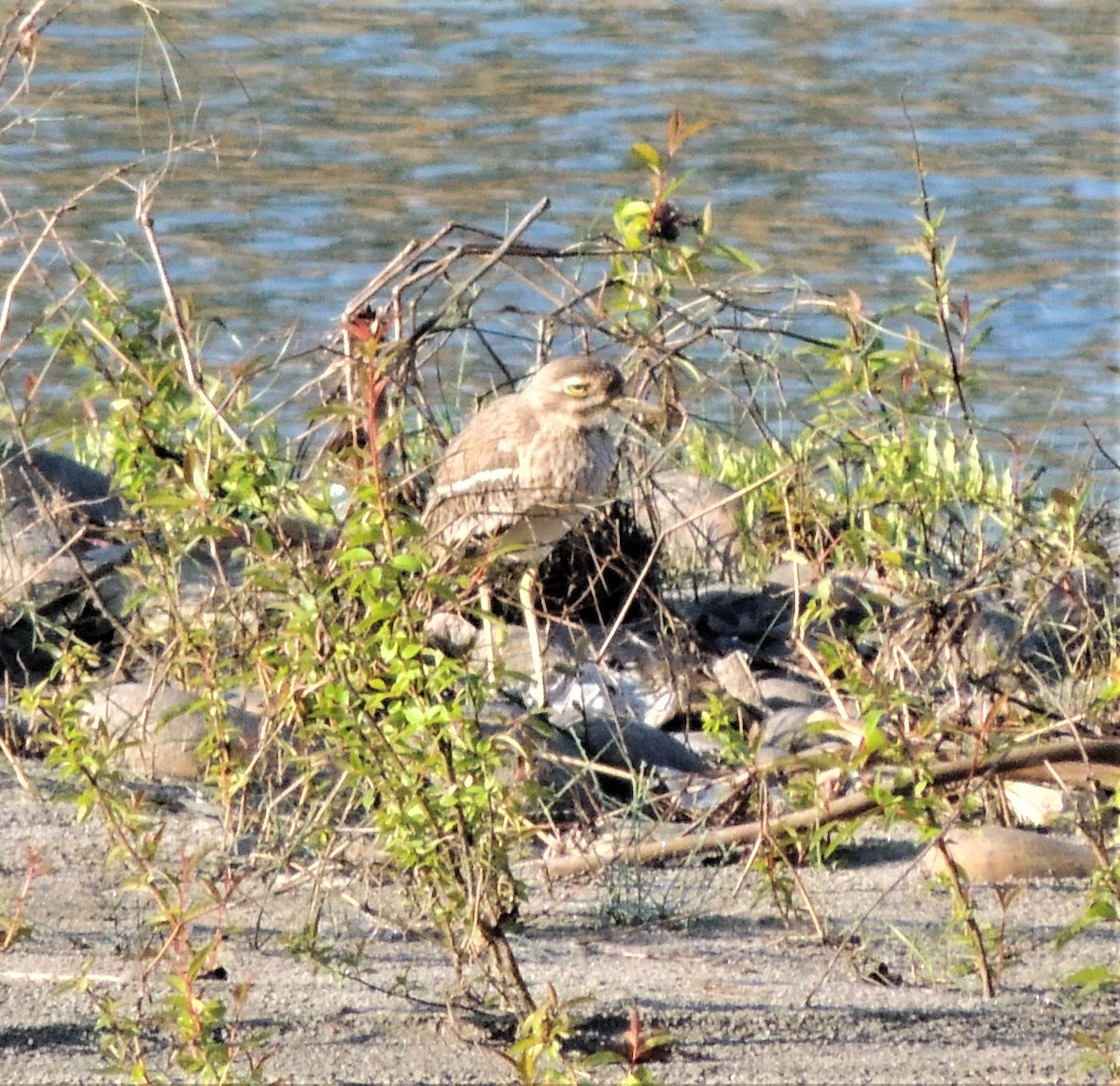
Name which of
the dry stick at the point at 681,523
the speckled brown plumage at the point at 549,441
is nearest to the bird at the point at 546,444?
the speckled brown plumage at the point at 549,441

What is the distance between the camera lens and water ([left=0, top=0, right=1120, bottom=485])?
34.5 ft

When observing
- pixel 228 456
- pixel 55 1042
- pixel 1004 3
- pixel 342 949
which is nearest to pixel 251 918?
pixel 342 949

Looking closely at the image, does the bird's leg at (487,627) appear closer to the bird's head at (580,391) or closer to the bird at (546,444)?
the bird at (546,444)

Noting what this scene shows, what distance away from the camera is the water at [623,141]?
1051 cm

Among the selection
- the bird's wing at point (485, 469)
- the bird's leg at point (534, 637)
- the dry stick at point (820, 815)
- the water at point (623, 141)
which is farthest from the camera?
the water at point (623, 141)

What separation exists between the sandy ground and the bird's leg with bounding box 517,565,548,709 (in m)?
1.00

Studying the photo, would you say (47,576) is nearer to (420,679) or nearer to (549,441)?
(549,441)

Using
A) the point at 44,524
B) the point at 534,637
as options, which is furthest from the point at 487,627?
the point at 44,524

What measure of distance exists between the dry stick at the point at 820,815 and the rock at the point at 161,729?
2.65ft

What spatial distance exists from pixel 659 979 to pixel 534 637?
1576 mm

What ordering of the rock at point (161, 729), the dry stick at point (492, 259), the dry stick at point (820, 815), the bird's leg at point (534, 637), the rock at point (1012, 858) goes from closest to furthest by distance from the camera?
the dry stick at point (820, 815), the rock at point (1012, 858), the dry stick at point (492, 259), the rock at point (161, 729), the bird's leg at point (534, 637)

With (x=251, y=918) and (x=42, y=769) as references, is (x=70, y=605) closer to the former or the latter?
(x=42, y=769)

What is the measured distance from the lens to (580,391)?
19.8ft

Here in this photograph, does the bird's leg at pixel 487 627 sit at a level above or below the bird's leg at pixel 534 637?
above
